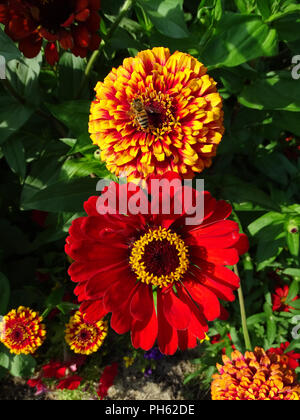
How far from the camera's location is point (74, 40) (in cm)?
85

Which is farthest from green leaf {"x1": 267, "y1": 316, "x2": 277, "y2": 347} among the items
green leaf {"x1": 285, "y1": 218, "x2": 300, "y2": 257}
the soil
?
the soil

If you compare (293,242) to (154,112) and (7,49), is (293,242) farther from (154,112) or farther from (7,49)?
(7,49)

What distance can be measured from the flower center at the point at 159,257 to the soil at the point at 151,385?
3.62 ft


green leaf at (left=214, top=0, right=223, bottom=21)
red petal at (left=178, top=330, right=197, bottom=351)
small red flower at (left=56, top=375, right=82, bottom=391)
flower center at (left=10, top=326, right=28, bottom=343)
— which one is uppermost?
green leaf at (left=214, top=0, right=223, bottom=21)

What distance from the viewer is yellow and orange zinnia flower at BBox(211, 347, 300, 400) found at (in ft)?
3.01

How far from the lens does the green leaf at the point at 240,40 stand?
3.12 ft

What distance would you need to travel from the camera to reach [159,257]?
956 mm

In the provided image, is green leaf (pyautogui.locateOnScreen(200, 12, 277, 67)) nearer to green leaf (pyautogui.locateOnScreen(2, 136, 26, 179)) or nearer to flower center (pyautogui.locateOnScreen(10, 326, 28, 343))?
green leaf (pyautogui.locateOnScreen(2, 136, 26, 179))

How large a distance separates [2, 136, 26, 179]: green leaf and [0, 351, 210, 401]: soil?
1.23 m

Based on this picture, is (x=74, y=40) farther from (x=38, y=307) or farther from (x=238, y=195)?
(x=38, y=307)

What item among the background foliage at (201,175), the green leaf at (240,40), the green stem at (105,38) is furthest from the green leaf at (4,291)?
the green leaf at (240,40)

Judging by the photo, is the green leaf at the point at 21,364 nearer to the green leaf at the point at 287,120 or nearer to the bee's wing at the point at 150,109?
the bee's wing at the point at 150,109

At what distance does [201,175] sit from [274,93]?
0.38 metres

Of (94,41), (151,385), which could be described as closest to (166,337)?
(94,41)
